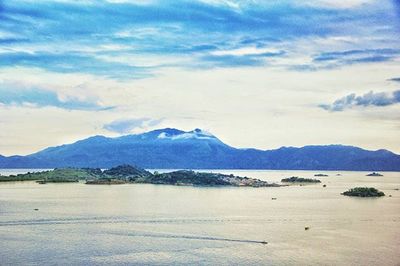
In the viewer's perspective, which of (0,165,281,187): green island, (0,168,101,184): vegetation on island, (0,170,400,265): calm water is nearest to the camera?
(0,170,400,265): calm water

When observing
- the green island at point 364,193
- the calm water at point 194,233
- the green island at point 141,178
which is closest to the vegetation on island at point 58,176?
the green island at point 141,178

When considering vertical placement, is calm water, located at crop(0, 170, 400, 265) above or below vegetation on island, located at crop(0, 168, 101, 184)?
below

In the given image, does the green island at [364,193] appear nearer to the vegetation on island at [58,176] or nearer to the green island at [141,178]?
the green island at [141,178]

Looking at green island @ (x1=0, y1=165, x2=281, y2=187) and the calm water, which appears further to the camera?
green island @ (x1=0, y1=165, x2=281, y2=187)

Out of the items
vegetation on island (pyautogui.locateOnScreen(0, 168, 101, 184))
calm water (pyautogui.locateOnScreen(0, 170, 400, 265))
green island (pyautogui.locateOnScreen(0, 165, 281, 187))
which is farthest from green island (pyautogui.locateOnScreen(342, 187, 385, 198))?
vegetation on island (pyautogui.locateOnScreen(0, 168, 101, 184))

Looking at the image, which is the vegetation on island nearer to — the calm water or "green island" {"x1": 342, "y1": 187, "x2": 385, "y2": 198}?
the calm water

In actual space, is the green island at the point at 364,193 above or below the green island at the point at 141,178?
below

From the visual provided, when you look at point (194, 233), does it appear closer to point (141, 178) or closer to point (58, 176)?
point (141, 178)
